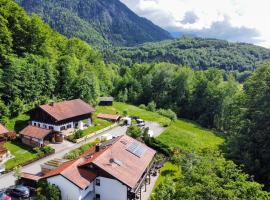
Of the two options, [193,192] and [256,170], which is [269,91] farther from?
[193,192]

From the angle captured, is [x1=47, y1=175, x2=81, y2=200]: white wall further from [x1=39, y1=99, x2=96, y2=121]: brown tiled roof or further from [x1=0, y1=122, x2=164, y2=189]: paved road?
[x1=39, y1=99, x2=96, y2=121]: brown tiled roof

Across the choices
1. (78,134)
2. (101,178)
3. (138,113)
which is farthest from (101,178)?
(138,113)

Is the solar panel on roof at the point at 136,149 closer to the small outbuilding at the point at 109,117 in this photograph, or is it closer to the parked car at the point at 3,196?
the parked car at the point at 3,196

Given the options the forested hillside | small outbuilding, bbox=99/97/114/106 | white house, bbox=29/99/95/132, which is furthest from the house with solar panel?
small outbuilding, bbox=99/97/114/106

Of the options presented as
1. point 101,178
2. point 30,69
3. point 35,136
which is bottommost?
point 35,136

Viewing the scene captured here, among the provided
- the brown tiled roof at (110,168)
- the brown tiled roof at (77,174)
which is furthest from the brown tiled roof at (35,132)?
the brown tiled roof at (77,174)

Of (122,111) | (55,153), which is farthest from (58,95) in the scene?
(55,153)

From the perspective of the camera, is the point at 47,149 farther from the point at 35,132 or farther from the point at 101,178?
the point at 101,178
